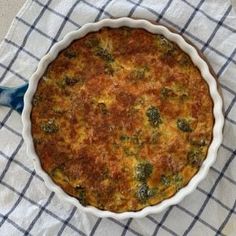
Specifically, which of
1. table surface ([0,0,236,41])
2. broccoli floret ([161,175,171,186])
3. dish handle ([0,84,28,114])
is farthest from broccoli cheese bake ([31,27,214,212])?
table surface ([0,0,236,41])

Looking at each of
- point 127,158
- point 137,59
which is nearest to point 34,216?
point 127,158

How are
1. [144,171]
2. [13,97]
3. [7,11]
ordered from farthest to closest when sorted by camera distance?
[7,11] → [13,97] → [144,171]

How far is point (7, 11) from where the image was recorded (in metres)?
2.24

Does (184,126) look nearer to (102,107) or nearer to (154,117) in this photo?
(154,117)

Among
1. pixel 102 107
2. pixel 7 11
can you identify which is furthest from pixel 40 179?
pixel 7 11

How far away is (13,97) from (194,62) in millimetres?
566

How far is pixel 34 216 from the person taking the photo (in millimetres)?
2129

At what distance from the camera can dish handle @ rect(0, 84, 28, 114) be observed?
2.12 meters

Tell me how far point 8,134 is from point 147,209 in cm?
51

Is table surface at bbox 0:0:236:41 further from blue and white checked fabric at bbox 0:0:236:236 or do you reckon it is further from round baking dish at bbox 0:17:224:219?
round baking dish at bbox 0:17:224:219

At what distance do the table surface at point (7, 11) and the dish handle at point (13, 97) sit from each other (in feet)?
0.72

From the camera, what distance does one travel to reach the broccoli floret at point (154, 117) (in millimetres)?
1971

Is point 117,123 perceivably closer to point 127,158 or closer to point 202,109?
point 127,158

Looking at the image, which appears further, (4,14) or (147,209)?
(4,14)
